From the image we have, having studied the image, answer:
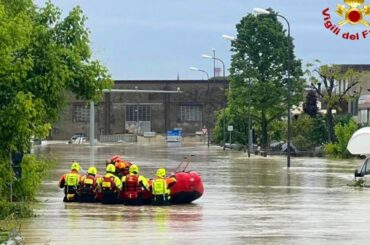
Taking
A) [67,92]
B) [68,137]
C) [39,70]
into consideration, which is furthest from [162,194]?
[68,137]

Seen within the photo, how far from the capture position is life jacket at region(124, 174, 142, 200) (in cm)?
2550

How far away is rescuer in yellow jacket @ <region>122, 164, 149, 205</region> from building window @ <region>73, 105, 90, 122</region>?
112m

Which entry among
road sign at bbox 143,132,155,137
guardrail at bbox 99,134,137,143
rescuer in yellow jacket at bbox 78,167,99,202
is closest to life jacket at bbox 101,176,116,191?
rescuer in yellow jacket at bbox 78,167,99,202

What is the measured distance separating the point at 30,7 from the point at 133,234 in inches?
254

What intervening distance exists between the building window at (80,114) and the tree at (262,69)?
59.5 m

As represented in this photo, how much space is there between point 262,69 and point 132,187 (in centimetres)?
5529

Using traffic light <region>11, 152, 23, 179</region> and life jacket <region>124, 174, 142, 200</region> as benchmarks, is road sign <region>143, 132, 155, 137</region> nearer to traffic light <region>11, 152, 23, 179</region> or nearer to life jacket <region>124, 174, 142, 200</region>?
life jacket <region>124, 174, 142, 200</region>

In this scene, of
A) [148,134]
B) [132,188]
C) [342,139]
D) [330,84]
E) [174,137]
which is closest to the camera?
[132,188]

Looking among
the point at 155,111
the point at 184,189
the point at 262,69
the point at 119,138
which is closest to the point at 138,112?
the point at 155,111

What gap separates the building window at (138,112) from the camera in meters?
140

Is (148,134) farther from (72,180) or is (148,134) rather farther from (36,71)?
(36,71)

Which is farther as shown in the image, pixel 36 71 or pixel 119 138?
pixel 119 138

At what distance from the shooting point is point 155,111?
461 feet

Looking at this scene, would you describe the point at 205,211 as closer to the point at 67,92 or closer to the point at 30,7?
the point at 67,92
